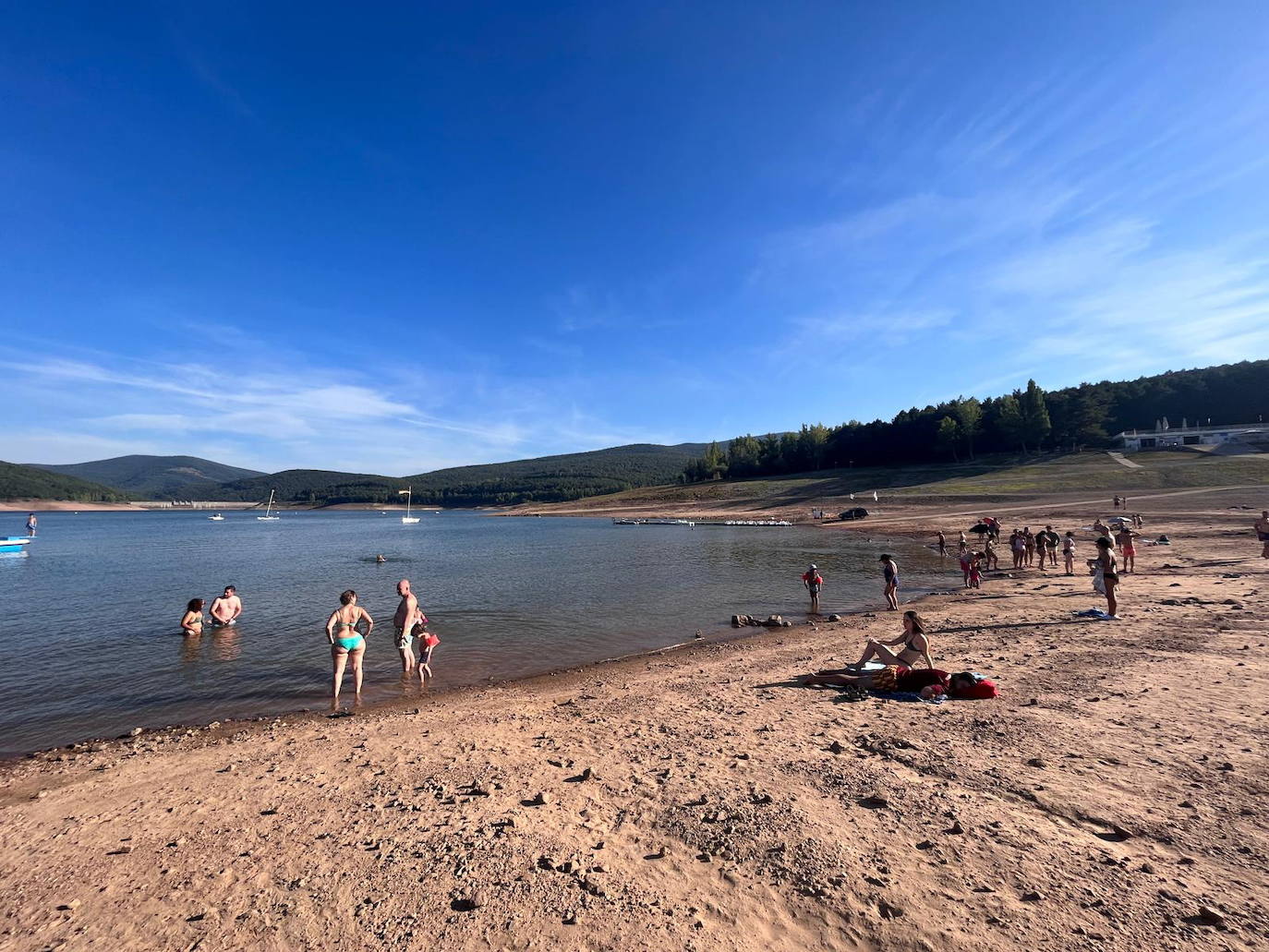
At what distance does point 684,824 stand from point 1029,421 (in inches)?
4052

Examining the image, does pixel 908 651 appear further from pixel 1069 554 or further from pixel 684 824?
pixel 1069 554

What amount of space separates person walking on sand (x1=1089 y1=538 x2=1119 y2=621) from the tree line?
87.8 metres

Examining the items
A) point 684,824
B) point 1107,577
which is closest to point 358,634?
point 684,824

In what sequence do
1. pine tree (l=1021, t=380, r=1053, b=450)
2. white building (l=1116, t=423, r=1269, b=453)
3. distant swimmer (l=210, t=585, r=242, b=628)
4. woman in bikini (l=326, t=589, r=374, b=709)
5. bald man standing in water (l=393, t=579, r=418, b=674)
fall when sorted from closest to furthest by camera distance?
woman in bikini (l=326, t=589, r=374, b=709) < bald man standing in water (l=393, t=579, r=418, b=674) < distant swimmer (l=210, t=585, r=242, b=628) < white building (l=1116, t=423, r=1269, b=453) < pine tree (l=1021, t=380, r=1053, b=450)

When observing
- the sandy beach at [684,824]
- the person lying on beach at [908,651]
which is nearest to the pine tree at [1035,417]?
the sandy beach at [684,824]

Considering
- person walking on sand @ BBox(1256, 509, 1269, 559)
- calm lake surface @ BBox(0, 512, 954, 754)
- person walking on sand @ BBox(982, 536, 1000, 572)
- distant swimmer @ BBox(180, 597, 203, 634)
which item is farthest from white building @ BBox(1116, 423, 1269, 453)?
distant swimmer @ BBox(180, 597, 203, 634)

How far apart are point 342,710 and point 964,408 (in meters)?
109

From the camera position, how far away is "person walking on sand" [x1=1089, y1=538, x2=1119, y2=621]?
14.1 meters

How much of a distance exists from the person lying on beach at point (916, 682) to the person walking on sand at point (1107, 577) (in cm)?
769

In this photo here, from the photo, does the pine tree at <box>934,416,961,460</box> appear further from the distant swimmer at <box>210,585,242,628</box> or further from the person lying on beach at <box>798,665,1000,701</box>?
the distant swimmer at <box>210,585,242,628</box>

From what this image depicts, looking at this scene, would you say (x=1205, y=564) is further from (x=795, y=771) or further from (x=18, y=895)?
(x=18, y=895)

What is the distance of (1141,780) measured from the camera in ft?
20.0

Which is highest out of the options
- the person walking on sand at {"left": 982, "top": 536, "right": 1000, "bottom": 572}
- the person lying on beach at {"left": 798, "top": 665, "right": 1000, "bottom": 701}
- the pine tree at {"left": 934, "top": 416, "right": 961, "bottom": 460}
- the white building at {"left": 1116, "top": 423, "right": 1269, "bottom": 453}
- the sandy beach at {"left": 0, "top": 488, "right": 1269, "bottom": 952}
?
the pine tree at {"left": 934, "top": 416, "right": 961, "bottom": 460}

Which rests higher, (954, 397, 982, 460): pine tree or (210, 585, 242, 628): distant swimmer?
(954, 397, 982, 460): pine tree
